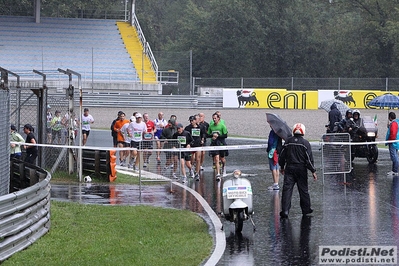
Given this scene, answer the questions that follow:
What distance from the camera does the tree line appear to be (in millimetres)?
59062

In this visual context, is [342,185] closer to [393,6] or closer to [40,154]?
[40,154]

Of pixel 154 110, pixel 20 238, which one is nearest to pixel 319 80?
pixel 154 110

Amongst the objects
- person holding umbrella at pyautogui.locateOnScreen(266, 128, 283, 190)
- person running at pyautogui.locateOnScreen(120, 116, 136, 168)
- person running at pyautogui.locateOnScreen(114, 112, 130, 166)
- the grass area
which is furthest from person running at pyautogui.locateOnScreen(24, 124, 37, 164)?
person holding umbrella at pyautogui.locateOnScreen(266, 128, 283, 190)

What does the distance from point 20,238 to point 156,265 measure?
82.0 inches

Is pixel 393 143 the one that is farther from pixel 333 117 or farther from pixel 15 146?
pixel 15 146

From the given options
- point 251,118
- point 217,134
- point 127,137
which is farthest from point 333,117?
point 251,118

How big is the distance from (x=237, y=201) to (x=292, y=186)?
203 cm

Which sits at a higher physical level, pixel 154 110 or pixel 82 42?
pixel 82 42

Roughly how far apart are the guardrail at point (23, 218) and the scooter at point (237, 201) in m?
2.84


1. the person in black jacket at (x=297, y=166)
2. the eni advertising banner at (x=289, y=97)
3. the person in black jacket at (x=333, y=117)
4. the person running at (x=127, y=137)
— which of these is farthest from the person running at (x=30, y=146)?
the eni advertising banner at (x=289, y=97)

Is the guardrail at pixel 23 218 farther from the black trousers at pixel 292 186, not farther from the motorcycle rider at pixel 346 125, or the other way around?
the motorcycle rider at pixel 346 125

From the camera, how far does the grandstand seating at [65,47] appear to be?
46750mm

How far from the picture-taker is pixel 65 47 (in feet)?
160

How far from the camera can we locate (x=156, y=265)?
10.3m
